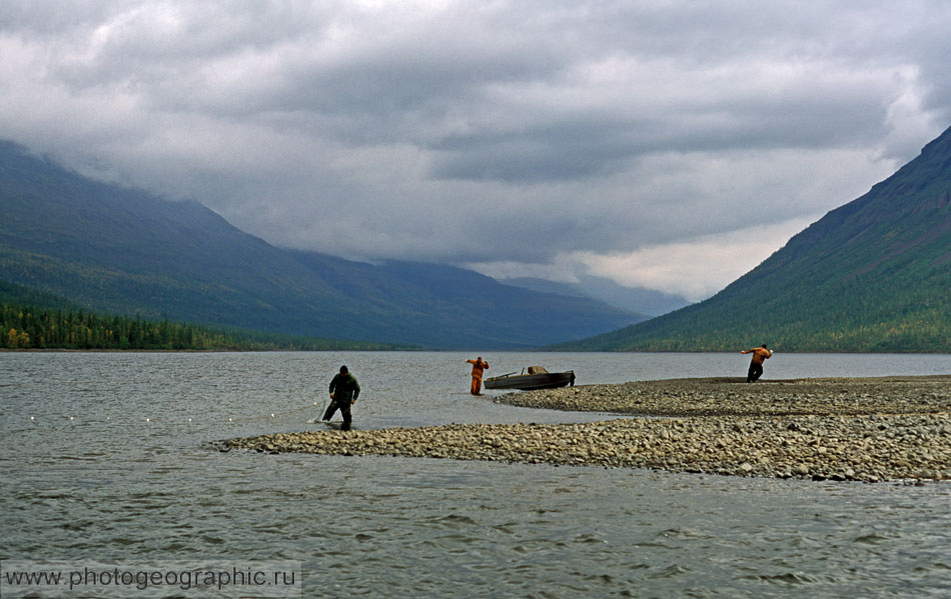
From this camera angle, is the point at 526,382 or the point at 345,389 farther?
the point at 526,382

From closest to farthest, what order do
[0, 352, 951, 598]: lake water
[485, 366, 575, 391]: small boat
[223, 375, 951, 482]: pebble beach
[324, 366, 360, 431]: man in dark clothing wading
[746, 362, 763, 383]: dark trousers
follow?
[0, 352, 951, 598]: lake water
[223, 375, 951, 482]: pebble beach
[324, 366, 360, 431]: man in dark clothing wading
[746, 362, 763, 383]: dark trousers
[485, 366, 575, 391]: small boat

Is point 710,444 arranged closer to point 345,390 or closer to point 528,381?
point 345,390

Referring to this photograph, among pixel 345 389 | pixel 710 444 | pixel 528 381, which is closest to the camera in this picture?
pixel 710 444

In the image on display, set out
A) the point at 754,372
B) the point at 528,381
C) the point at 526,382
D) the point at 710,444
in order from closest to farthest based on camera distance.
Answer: the point at 710,444
the point at 754,372
the point at 528,381
the point at 526,382

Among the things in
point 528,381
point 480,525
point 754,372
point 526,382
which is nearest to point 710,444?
point 480,525

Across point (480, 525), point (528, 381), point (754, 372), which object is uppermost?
point (754, 372)

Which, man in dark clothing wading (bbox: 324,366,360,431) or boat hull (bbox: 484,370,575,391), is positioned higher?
man in dark clothing wading (bbox: 324,366,360,431)

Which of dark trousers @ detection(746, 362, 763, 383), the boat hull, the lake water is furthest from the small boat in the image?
the lake water

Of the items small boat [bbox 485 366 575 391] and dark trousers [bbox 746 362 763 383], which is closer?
dark trousers [bbox 746 362 763 383]

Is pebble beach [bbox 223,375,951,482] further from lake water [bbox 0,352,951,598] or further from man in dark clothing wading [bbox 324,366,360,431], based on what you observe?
man in dark clothing wading [bbox 324,366,360,431]

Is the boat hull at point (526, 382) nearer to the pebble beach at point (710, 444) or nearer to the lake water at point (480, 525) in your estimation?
the pebble beach at point (710, 444)

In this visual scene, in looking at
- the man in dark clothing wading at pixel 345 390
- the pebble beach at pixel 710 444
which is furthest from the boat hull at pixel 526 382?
the man in dark clothing wading at pixel 345 390

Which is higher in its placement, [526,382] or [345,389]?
[345,389]

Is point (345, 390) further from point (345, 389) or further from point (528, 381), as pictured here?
point (528, 381)
